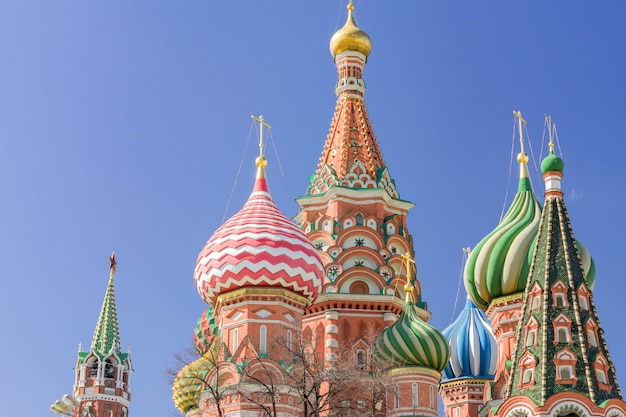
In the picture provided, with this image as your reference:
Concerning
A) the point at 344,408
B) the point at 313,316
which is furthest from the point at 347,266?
the point at 344,408

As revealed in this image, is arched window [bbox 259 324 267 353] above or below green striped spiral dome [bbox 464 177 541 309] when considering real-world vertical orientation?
below

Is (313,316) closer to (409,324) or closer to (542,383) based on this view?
(409,324)

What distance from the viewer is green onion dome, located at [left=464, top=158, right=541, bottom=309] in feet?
100

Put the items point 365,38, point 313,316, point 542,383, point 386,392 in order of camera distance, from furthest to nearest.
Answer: point 365,38 < point 313,316 < point 386,392 < point 542,383

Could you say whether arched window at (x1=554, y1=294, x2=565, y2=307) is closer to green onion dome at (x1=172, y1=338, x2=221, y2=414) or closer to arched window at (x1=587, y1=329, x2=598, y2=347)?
arched window at (x1=587, y1=329, x2=598, y2=347)

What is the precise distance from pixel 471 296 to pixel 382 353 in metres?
3.08

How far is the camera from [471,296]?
104 ft

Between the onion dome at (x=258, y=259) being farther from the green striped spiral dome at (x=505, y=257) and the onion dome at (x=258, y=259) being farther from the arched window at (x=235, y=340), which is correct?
the green striped spiral dome at (x=505, y=257)

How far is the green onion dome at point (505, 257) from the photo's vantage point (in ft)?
100

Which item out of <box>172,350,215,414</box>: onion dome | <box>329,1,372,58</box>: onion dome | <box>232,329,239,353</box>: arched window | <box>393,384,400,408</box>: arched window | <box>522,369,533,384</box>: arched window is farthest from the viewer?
<box>329,1,372,58</box>: onion dome

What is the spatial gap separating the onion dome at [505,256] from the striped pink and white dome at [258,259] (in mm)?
3867

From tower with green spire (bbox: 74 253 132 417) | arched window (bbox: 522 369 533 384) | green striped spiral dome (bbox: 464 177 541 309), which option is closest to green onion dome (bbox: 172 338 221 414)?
green striped spiral dome (bbox: 464 177 541 309)

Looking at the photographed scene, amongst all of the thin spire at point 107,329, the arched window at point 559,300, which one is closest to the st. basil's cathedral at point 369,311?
the arched window at point 559,300

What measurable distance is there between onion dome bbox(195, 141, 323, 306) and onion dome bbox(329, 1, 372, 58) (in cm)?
762
